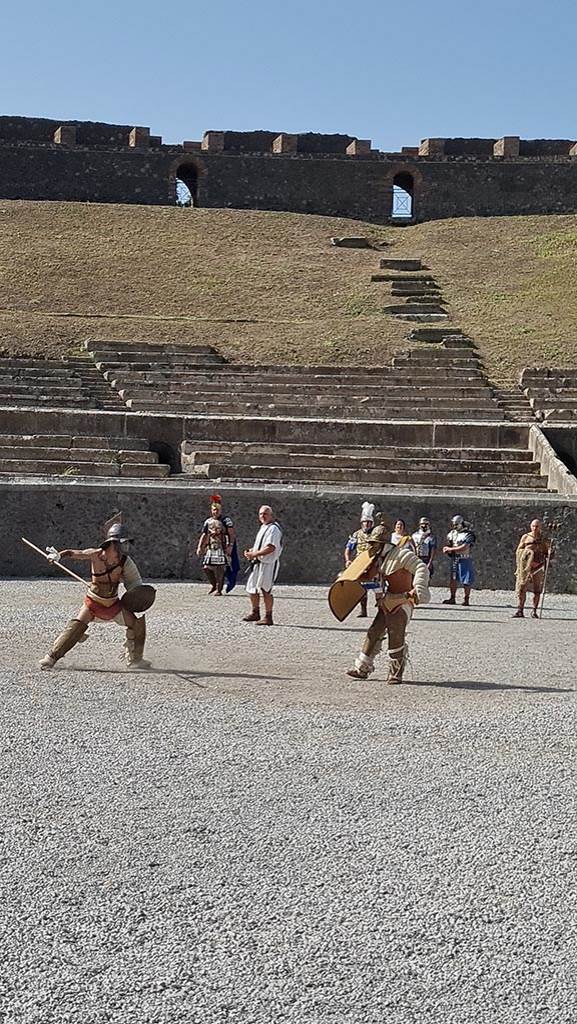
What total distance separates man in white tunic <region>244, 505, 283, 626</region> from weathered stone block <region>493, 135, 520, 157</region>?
37.7 meters

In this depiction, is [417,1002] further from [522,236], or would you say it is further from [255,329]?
[522,236]

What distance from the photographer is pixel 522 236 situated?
4134 centimetres

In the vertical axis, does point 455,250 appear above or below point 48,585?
above

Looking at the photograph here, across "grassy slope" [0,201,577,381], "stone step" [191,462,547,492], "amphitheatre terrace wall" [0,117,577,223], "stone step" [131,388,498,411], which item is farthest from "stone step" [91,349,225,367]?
"amphitheatre terrace wall" [0,117,577,223]

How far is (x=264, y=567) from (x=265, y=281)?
23091 mm

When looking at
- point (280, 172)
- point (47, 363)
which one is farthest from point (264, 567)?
point (280, 172)

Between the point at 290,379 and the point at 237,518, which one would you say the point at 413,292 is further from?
the point at 237,518

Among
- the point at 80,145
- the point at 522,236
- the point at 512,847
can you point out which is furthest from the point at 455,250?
the point at 512,847

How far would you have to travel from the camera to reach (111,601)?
31.1 ft

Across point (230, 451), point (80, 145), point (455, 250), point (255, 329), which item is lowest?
point (230, 451)

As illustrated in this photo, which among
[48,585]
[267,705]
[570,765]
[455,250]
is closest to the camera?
[570,765]

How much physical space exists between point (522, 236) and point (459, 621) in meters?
30.5

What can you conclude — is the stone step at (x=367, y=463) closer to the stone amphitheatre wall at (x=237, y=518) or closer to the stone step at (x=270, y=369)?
the stone amphitheatre wall at (x=237, y=518)

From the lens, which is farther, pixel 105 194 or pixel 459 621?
pixel 105 194
